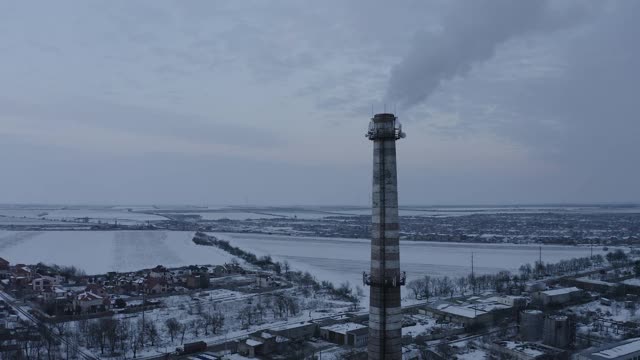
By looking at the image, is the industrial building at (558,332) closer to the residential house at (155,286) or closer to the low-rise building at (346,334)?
the low-rise building at (346,334)

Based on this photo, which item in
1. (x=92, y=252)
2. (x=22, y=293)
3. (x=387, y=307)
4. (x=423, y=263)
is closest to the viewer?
(x=387, y=307)

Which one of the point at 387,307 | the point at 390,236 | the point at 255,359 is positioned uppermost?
the point at 390,236

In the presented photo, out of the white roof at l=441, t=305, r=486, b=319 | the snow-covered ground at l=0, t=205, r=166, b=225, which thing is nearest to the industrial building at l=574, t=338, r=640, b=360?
the white roof at l=441, t=305, r=486, b=319

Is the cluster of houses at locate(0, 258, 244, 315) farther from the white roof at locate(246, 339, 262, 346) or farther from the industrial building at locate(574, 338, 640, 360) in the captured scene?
the industrial building at locate(574, 338, 640, 360)

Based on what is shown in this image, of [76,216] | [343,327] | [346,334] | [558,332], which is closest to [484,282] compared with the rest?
[558,332]

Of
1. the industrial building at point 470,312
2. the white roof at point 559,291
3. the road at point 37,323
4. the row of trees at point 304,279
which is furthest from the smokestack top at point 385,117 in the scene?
the white roof at point 559,291

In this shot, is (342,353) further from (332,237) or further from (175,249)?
(332,237)

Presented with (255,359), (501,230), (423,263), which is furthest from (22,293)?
(501,230)
